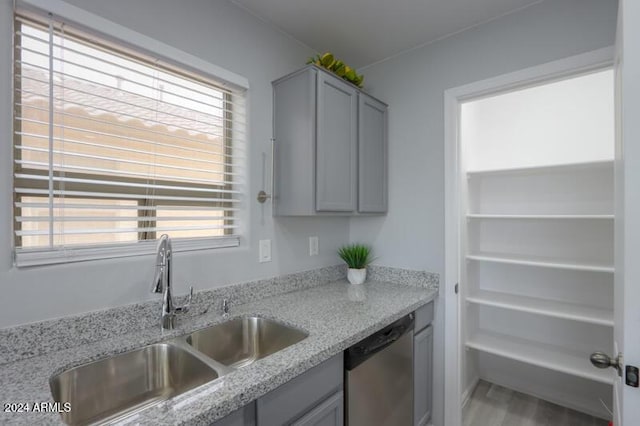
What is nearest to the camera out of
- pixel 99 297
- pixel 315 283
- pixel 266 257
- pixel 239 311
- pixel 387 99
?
pixel 99 297

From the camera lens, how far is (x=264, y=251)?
175cm

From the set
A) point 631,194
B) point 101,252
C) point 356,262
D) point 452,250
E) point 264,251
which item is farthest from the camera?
point 356,262

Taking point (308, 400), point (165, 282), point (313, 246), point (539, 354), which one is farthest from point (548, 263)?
point (165, 282)

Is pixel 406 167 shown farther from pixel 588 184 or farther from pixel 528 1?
pixel 588 184

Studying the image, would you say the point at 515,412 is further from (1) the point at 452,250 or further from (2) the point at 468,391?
(1) the point at 452,250

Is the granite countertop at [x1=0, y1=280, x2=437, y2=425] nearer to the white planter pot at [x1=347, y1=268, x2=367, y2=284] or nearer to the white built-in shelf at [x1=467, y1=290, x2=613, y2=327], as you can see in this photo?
the white planter pot at [x1=347, y1=268, x2=367, y2=284]

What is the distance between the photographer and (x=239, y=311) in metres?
1.51

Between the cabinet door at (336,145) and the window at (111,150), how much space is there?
1.45 ft

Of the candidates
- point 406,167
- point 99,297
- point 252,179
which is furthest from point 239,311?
point 406,167

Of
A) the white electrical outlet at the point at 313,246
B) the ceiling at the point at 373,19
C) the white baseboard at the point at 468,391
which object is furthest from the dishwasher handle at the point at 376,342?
the ceiling at the point at 373,19

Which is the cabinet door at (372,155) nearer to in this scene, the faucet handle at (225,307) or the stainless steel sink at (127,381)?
the faucet handle at (225,307)

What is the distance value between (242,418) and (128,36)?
146 cm

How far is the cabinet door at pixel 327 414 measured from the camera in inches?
41.6

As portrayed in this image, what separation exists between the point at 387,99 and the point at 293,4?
0.89 metres
